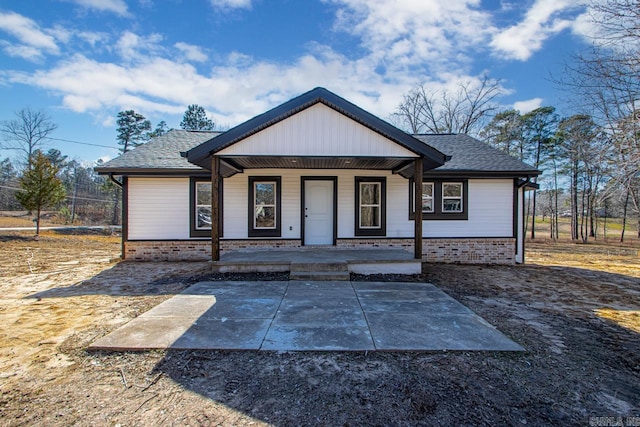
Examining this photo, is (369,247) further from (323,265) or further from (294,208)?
(323,265)

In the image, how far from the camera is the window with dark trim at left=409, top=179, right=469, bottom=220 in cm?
938

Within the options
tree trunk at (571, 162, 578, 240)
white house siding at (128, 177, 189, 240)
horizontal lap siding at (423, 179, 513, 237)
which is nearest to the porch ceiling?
white house siding at (128, 177, 189, 240)

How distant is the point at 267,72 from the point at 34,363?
12.4 meters

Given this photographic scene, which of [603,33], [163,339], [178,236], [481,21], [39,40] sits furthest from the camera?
[39,40]

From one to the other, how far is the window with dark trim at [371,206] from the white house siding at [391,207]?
6.2 inches

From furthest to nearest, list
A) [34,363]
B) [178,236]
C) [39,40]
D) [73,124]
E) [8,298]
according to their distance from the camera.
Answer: [73,124] < [39,40] < [178,236] < [8,298] < [34,363]

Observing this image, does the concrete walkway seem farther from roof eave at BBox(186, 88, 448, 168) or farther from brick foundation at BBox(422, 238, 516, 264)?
brick foundation at BBox(422, 238, 516, 264)

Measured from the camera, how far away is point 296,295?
5.25 meters

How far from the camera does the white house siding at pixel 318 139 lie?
6.62 meters

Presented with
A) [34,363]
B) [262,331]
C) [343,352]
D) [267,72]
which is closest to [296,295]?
[262,331]

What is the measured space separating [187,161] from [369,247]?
6.14 metres

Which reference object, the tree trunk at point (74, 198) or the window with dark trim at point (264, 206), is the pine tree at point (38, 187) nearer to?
the window with dark trim at point (264, 206)

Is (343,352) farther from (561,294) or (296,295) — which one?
(561,294)

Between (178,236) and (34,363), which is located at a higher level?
(178,236)
